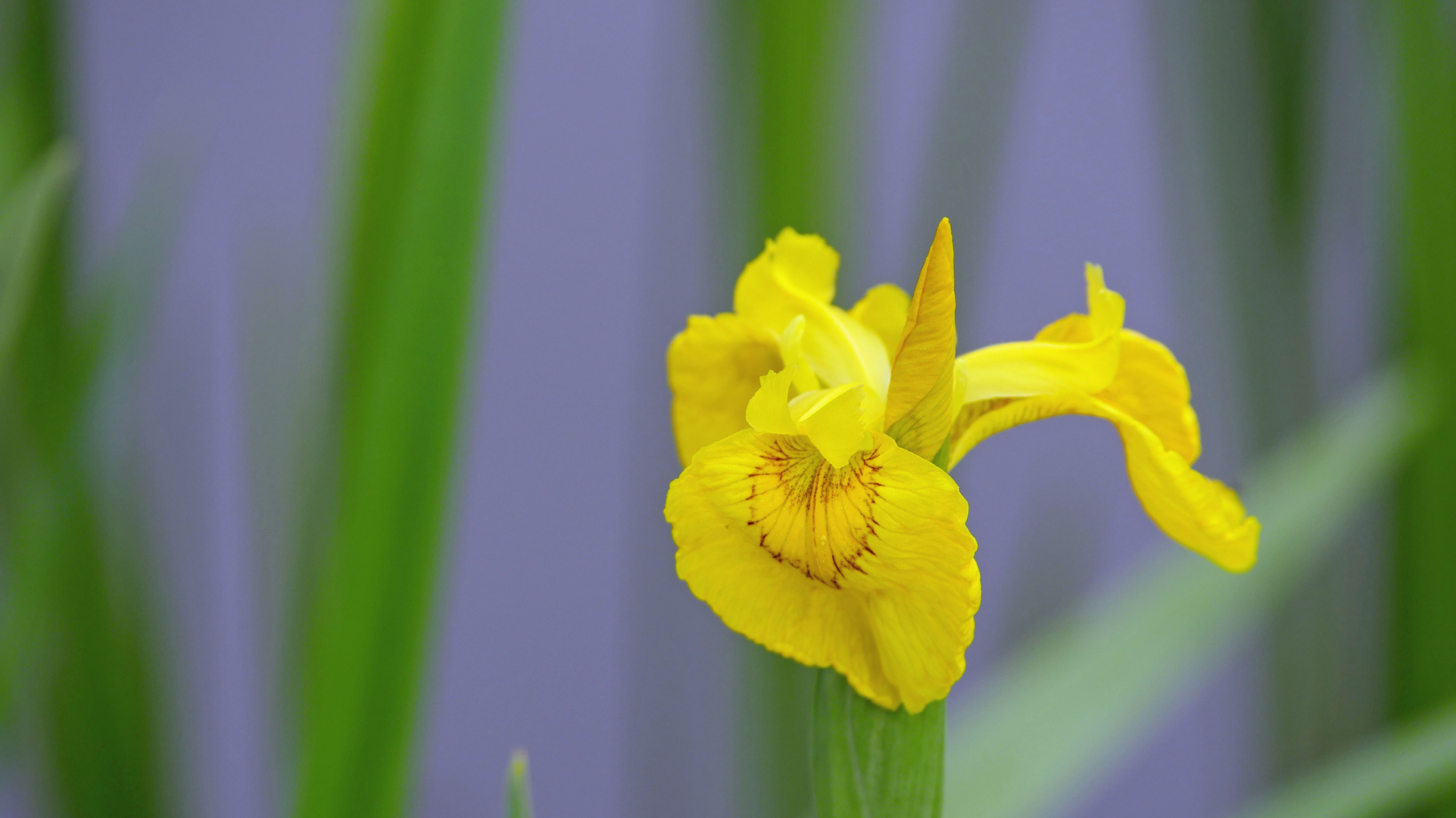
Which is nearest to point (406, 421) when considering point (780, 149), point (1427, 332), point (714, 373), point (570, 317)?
point (714, 373)

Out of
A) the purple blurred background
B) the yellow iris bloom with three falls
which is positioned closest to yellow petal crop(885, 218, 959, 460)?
the yellow iris bloom with three falls

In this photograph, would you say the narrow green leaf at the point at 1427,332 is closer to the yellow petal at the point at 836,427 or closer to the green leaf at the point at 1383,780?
the green leaf at the point at 1383,780

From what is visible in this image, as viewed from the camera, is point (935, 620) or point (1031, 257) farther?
point (1031, 257)

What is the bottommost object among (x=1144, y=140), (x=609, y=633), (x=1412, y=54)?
(x=609, y=633)

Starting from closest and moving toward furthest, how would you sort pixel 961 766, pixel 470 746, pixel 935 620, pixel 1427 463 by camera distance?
1. pixel 935 620
2. pixel 961 766
3. pixel 1427 463
4. pixel 470 746

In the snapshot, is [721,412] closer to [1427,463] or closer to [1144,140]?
[1427,463]

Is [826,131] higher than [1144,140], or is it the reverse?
[1144,140]

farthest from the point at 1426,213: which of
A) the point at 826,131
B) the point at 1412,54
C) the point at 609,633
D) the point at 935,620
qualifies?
the point at 609,633

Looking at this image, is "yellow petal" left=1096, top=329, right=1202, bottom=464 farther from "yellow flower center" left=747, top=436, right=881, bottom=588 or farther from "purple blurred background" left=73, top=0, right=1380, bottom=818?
"purple blurred background" left=73, top=0, right=1380, bottom=818
